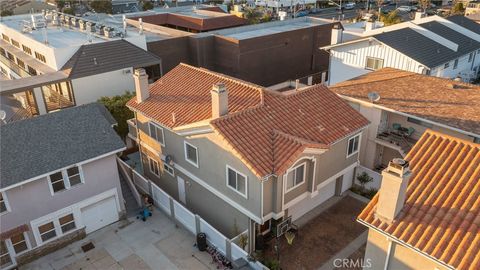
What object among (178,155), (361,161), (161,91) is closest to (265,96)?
(178,155)

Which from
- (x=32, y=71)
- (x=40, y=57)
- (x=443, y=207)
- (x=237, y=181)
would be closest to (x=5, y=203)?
(x=237, y=181)

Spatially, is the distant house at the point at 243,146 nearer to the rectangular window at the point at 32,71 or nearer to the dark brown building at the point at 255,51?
the dark brown building at the point at 255,51

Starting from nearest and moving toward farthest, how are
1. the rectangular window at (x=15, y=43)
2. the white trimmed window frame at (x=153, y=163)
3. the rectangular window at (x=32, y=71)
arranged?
the white trimmed window frame at (x=153, y=163), the rectangular window at (x=32, y=71), the rectangular window at (x=15, y=43)

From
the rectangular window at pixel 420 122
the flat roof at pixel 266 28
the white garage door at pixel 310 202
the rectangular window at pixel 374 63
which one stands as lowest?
the white garage door at pixel 310 202

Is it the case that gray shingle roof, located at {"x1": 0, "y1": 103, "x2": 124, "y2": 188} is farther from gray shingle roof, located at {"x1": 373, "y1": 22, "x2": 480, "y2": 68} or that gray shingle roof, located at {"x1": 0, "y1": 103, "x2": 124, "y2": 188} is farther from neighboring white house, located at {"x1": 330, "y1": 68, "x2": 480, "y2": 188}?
gray shingle roof, located at {"x1": 373, "y1": 22, "x2": 480, "y2": 68}

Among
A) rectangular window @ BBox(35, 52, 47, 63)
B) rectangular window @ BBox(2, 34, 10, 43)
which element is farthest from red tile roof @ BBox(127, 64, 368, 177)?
rectangular window @ BBox(2, 34, 10, 43)

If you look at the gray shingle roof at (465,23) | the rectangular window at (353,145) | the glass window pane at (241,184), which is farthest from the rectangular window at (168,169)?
the gray shingle roof at (465,23)

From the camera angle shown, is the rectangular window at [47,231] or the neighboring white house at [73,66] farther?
the neighboring white house at [73,66]
